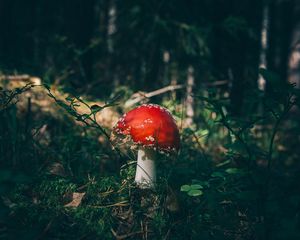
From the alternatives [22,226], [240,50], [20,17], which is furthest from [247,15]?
[20,17]

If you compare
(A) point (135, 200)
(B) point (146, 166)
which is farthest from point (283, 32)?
(A) point (135, 200)

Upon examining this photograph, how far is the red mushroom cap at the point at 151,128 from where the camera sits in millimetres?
1958

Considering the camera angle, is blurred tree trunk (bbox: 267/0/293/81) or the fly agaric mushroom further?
blurred tree trunk (bbox: 267/0/293/81)

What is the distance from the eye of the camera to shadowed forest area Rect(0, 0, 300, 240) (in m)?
1.61

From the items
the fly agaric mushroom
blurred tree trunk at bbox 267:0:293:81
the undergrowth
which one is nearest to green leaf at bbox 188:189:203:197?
the undergrowth

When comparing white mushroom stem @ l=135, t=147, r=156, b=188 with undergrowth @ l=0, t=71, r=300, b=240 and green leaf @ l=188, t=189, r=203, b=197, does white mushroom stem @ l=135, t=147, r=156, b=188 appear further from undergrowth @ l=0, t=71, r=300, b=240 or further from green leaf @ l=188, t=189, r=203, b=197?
green leaf @ l=188, t=189, r=203, b=197

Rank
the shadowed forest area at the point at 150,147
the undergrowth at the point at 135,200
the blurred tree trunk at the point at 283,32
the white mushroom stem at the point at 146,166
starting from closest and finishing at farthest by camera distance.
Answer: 1. the undergrowth at the point at 135,200
2. the shadowed forest area at the point at 150,147
3. the white mushroom stem at the point at 146,166
4. the blurred tree trunk at the point at 283,32

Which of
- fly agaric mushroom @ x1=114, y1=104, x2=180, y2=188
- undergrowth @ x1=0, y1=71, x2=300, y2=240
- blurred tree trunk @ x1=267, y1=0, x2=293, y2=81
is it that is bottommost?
undergrowth @ x1=0, y1=71, x2=300, y2=240

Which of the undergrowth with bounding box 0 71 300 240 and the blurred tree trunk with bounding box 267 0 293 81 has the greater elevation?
the blurred tree trunk with bounding box 267 0 293 81

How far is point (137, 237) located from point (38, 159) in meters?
0.99

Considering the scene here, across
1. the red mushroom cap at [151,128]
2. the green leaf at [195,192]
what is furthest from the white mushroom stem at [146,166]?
the green leaf at [195,192]

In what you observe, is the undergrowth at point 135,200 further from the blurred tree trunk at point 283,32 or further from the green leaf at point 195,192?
the blurred tree trunk at point 283,32

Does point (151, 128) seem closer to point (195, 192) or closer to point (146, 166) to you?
point (146, 166)

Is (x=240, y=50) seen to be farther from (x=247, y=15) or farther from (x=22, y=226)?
(x=22, y=226)
